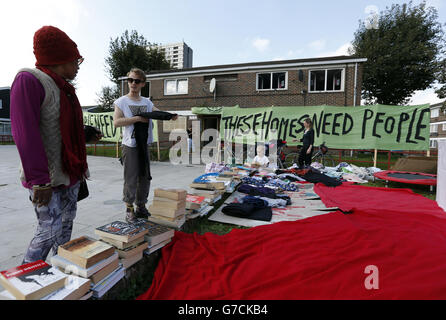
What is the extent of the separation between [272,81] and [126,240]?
15.5 meters

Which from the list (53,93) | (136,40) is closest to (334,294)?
(53,93)

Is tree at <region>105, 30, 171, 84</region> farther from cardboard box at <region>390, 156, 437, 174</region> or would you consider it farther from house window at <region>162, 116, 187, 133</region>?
cardboard box at <region>390, 156, 437, 174</region>

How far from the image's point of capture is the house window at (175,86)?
17953 mm

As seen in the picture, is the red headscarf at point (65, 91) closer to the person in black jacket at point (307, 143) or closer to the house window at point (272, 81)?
the person in black jacket at point (307, 143)

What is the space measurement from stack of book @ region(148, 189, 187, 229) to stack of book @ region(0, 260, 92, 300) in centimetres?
127

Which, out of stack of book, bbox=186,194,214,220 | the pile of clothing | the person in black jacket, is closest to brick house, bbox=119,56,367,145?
the person in black jacket

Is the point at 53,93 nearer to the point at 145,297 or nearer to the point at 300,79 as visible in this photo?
the point at 145,297

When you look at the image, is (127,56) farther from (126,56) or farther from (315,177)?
(315,177)

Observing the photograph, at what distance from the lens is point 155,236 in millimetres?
2258

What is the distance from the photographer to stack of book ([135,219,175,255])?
2205mm

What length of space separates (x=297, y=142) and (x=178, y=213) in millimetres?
7240

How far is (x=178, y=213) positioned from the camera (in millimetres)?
2775

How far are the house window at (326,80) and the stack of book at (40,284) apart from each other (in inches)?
620

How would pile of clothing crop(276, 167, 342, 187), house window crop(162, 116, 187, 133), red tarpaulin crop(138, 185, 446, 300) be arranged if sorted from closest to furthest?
red tarpaulin crop(138, 185, 446, 300) < pile of clothing crop(276, 167, 342, 187) < house window crop(162, 116, 187, 133)
